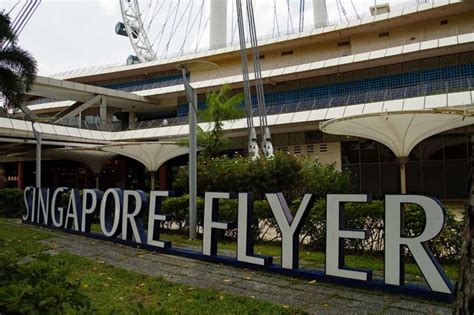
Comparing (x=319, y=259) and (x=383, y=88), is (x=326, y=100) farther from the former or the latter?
(x=319, y=259)

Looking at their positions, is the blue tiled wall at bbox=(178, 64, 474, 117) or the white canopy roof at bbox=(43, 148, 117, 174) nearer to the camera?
the blue tiled wall at bbox=(178, 64, 474, 117)

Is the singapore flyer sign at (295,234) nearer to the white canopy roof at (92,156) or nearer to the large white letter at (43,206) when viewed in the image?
the large white letter at (43,206)

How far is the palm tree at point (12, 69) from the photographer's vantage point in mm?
15094

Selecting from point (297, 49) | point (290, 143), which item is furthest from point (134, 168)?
point (297, 49)

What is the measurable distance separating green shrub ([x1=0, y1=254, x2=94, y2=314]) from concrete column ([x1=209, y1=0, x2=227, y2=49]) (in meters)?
32.7

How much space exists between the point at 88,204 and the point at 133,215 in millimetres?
1937

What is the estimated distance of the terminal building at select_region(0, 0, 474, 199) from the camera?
2195cm

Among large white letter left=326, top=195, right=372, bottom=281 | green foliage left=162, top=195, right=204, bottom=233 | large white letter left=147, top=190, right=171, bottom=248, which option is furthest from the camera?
green foliage left=162, top=195, right=204, bottom=233

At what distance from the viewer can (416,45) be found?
23.4 metres

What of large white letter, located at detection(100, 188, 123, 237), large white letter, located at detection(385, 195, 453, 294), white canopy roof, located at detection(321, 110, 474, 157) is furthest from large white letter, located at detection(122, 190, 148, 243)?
white canopy roof, located at detection(321, 110, 474, 157)

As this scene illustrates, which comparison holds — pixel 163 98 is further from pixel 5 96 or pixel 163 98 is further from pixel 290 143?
pixel 5 96

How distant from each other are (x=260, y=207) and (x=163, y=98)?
25.8 metres

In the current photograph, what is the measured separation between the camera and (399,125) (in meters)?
10.2

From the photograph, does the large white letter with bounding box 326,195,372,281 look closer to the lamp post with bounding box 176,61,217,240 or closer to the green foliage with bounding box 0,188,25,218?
the lamp post with bounding box 176,61,217,240
